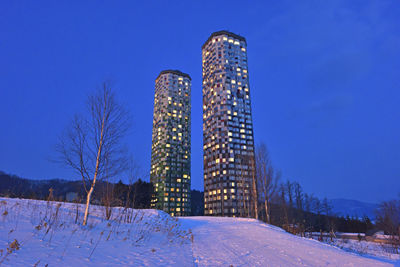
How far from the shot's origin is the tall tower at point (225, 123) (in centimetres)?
7950

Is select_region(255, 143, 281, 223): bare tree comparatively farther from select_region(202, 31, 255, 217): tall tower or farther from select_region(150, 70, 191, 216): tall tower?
select_region(150, 70, 191, 216): tall tower

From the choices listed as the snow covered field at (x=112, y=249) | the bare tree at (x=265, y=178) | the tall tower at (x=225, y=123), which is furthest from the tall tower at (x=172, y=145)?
the snow covered field at (x=112, y=249)

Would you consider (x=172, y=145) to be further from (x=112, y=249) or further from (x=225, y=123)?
(x=112, y=249)

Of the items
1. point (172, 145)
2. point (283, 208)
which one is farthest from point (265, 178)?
point (172, 145)

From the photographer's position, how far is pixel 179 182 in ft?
333

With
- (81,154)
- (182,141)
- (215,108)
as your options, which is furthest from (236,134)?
(81,154)

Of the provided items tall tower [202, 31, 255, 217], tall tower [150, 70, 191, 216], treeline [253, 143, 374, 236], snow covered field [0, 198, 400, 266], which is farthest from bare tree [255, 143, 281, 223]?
tall tower [150, 70, 191, 216]

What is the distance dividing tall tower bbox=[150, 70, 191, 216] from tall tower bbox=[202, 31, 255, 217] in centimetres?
1808

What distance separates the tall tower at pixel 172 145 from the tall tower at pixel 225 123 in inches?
712

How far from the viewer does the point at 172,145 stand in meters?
106

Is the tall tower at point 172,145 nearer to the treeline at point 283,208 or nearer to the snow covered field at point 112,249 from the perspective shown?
the treeline at point 283,208

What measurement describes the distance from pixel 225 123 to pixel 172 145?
32924mm

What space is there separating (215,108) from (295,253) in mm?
81311

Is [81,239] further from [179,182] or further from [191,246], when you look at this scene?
[179,182]
